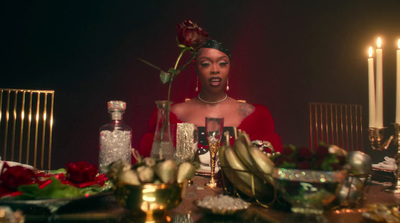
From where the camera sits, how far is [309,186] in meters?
0.58

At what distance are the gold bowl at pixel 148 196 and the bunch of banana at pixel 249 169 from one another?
18 cm

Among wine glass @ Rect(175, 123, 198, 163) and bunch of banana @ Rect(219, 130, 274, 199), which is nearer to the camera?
bunch of banana @ Rect(219, 130, 274, 199)

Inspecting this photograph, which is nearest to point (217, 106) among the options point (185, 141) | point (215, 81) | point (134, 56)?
point (215, 81)

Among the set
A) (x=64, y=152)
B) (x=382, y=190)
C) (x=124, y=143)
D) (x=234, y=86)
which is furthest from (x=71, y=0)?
(x=382, y=190)

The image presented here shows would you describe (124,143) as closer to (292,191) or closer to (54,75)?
(292,191)

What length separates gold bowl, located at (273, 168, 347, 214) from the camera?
22.7 inches

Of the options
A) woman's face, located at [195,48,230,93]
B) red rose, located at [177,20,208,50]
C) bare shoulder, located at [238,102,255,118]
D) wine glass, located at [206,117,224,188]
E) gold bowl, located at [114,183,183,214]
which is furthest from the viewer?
bare shoulder, located at [238,102,255,118]

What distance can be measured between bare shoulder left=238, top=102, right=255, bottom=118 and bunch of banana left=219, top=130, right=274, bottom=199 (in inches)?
70.8

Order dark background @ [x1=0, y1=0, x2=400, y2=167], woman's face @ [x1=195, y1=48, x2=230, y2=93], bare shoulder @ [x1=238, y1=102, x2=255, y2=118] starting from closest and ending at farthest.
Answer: woman's face @ [x1=195, y1=48, x2=230, y2=93] < bare shoulder @ [x1=238, y1=102, x2=255, y2=118] < dark background @ [x1=0, y1=0, x2=400, y2=167]

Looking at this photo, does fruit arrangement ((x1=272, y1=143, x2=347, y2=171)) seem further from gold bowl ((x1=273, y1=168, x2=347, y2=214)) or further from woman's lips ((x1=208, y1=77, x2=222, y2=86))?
woman's lips ((x1=208, y1=77, x2=222, y2=86))

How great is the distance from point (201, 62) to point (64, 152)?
5.01 ft

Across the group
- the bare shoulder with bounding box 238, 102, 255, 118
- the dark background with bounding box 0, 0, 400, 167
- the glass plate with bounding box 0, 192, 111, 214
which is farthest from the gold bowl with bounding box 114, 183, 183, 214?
the dark background with bounding box 0, 0, 400, 167

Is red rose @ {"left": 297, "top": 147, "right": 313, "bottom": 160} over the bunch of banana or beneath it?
over

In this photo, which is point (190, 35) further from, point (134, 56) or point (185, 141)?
point (134, 56)
